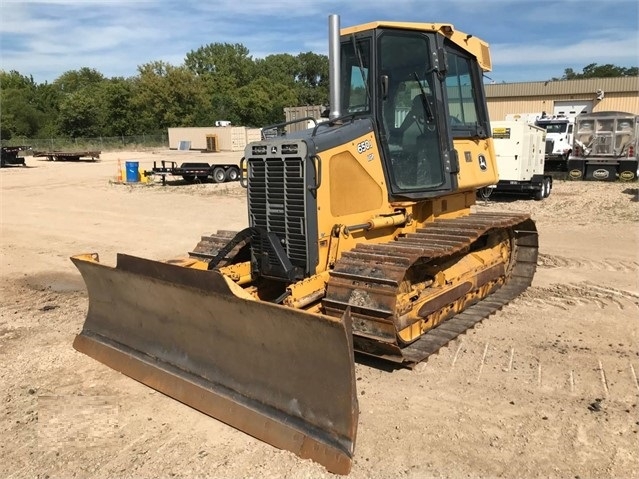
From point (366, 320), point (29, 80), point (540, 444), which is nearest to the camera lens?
point (540, 444)

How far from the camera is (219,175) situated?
21547 millimetres

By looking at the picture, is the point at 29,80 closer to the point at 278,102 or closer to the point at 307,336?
the point at 278,102

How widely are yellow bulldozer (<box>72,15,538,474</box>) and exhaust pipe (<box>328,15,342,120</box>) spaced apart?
0.02 m

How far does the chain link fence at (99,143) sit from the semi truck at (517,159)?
139 feet

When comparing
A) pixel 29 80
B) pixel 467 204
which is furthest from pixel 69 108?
pixel 467 204

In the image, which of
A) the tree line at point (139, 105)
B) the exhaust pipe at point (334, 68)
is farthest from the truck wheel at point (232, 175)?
the tree line at point (139, 105)

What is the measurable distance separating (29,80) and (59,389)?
266 ft

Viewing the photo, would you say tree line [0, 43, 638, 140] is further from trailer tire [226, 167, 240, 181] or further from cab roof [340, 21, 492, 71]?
cab roof [340, 21, 492, 71]

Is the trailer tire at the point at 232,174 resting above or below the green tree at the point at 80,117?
below

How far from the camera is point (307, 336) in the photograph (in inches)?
147

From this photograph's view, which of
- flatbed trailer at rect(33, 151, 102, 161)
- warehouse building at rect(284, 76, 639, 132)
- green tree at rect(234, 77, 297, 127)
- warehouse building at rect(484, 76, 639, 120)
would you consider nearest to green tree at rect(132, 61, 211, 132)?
green tree at rect(234, 77, 297, 127)

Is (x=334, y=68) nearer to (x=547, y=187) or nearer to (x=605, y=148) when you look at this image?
(x=547, y=187)

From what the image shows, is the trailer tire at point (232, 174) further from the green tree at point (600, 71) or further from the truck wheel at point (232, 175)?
the green tree at point (600, 71)

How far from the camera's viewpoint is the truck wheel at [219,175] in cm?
2142
